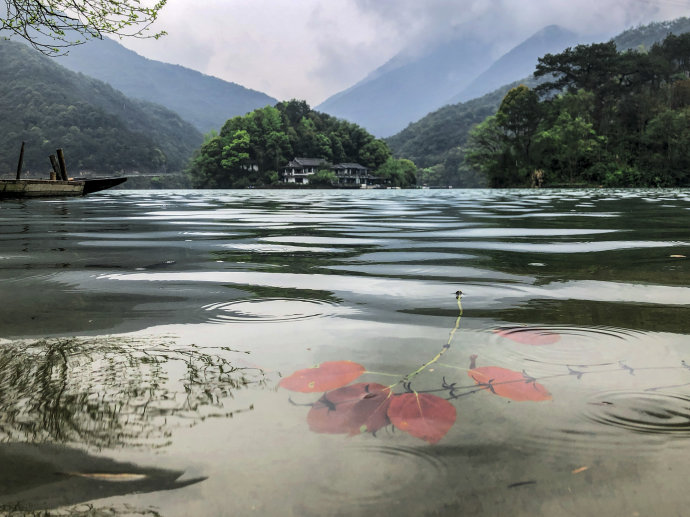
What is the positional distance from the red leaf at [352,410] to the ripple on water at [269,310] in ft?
2.98

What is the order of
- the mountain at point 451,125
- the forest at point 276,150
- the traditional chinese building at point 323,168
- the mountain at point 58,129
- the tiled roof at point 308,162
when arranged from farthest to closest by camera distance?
1. the mountain at point 451,125
2. the mountain at point 58,129
3. the forest at point 276,150
4. the tiled roof at point 308,162
5. the traditional chinese building at point 323,168

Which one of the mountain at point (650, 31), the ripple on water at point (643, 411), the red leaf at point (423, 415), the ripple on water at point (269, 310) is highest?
the mountain at point (650, 31)

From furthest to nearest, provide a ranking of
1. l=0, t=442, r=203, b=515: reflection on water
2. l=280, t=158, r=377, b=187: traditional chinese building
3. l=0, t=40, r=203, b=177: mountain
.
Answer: l=0, t=40, r=203, b=177: mountain → l=280, t=158, r=377, b=187: traditional chinese building → l=0, t=442, r=203, b=515: reflection on water

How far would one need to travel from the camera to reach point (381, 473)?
0.92 metres

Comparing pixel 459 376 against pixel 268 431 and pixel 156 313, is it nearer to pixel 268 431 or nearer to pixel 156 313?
pixel 268 431

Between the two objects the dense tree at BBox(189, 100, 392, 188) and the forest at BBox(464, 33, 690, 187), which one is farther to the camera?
the dense tree at BBox(189, 100, 392, 188)

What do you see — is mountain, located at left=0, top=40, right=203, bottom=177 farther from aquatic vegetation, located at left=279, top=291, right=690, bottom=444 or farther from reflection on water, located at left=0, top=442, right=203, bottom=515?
reflection on water, located at left=0, top=442, right=203, bottom=515

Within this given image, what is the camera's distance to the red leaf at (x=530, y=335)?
1793mm

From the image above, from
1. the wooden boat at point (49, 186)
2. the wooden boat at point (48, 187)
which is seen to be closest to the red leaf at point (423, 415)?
the wooden boat at point (49, 186)

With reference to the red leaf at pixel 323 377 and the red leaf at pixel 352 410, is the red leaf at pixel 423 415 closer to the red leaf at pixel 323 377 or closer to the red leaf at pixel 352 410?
the red leaf at pixel 352 410

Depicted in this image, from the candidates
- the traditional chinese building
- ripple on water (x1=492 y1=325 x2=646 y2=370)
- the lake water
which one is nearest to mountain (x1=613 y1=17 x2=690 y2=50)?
the traditional chinese building

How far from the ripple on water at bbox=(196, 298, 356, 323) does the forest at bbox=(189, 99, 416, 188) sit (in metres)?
92.1

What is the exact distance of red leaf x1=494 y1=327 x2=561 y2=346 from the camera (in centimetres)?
179

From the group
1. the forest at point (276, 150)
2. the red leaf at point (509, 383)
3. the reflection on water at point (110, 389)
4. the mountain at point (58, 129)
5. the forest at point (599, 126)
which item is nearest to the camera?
the reflection on water at point (110, 389)
